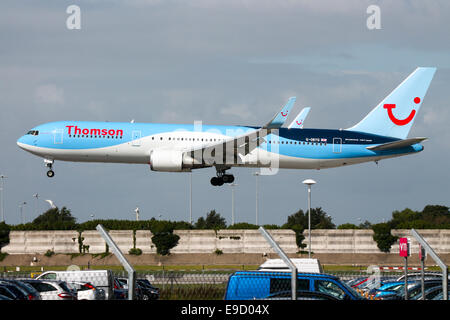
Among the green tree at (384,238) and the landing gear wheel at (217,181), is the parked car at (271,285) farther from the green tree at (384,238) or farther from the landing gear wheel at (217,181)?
the green tree at (384,238)

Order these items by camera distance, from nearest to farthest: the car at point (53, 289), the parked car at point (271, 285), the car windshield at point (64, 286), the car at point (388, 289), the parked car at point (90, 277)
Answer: the parked car at point (271, 285) → the car at point (53, 289) → the car windshield at point (64, 286) → the parked car at point (90, 277) → the car at point (388, 289)

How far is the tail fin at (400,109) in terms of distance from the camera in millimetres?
61812

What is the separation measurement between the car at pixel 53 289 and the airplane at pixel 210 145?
24.4m

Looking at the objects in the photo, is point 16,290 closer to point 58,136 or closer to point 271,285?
point 271,285

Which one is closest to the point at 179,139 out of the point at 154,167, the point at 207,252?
the point at 154,167

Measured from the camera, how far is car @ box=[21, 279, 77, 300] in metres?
26.7

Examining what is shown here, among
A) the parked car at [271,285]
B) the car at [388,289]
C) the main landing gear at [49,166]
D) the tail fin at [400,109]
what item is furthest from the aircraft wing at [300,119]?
the parked car at [271,285]

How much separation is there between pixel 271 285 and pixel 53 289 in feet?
36.0

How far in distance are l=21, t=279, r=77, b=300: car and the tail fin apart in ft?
124

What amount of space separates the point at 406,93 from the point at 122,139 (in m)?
27.4

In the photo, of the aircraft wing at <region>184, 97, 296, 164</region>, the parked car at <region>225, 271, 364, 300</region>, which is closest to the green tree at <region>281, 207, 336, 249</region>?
the aircraft wing at <region>184, 97, 296, 164</region>

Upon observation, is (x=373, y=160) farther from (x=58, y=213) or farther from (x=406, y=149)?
(x=58, y=213)

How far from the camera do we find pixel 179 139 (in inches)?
2117

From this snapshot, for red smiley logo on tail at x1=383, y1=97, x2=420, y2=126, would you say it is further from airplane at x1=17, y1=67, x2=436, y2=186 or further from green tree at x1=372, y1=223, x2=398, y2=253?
green tree at x1=372, y1=223, x2=398, y2=253
